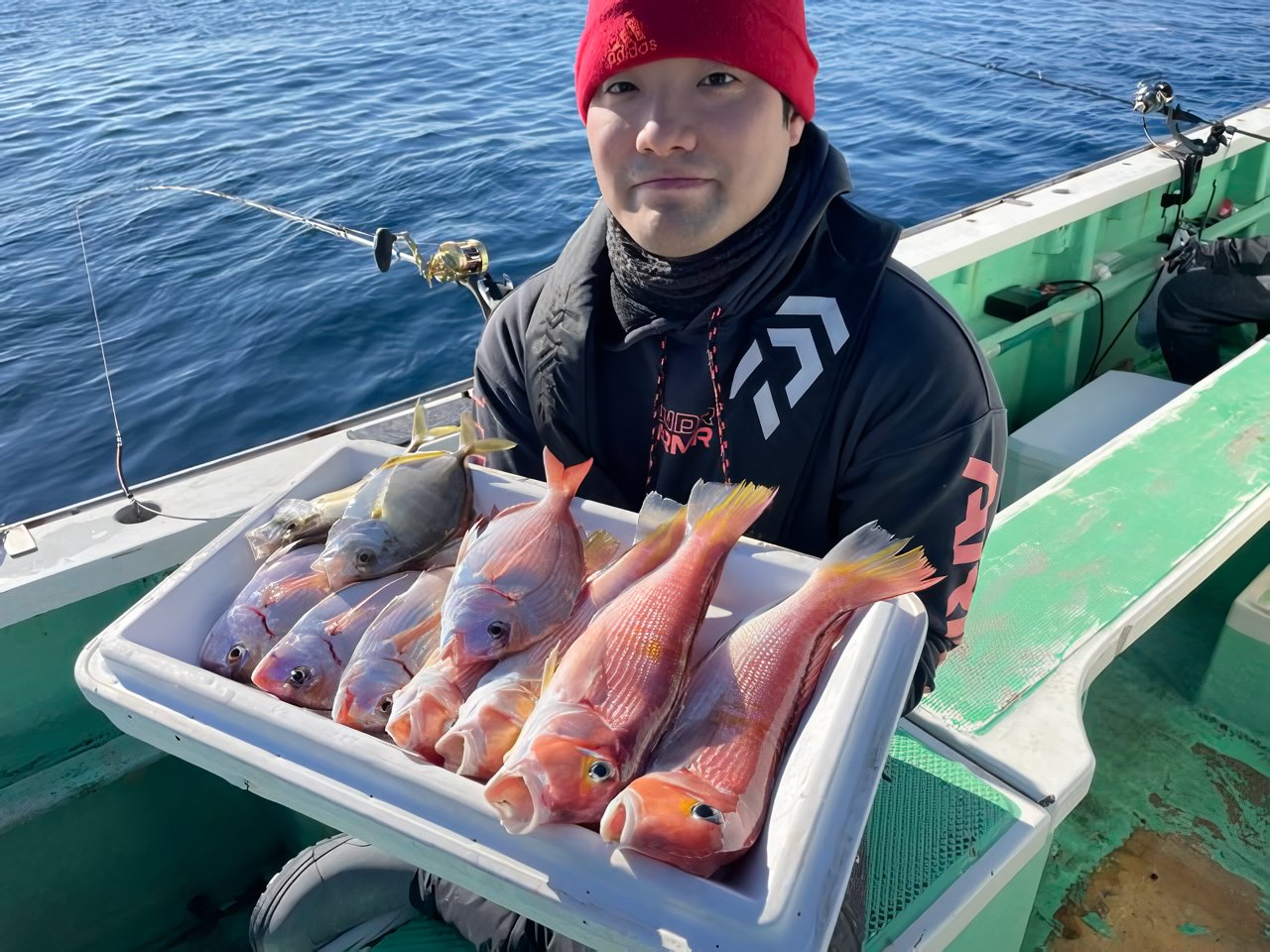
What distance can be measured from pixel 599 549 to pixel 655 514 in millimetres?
115

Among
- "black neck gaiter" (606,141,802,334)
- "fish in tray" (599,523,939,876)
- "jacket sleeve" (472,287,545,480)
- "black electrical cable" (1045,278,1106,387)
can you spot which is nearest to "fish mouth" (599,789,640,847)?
"fish in tray" (599,523,939,876)

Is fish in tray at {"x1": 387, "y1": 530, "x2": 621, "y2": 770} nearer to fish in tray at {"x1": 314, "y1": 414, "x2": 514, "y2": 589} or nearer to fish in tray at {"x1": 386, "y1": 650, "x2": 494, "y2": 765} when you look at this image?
fish in tray at {"x1": 386, "y1": 650, "x2": 494, "y2": 765}

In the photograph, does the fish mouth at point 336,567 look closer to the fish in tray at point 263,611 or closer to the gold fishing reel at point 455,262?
the fish in tray at point 263,611

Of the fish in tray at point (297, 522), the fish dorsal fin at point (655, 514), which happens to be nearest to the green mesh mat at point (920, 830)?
the fish dorsal fin at point (655, 514)

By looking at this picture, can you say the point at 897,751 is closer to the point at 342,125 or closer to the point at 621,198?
the point at 621,198

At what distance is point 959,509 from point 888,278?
0.45 m

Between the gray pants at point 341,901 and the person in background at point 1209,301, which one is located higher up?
the person in background at point 1209,301

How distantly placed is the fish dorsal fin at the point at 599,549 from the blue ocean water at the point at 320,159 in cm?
467

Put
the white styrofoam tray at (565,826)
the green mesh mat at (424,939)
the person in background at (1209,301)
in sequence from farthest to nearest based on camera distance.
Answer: the person in background at (1209,301)
the green mesh mat at (424,939)
the white styrofoam tray at (565,826)

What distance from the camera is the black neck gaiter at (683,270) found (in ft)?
5.27

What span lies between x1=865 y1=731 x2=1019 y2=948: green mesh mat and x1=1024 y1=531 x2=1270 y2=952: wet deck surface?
969 millimetres

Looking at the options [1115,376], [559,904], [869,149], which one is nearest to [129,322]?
[1115,376]

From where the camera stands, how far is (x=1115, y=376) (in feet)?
14.2

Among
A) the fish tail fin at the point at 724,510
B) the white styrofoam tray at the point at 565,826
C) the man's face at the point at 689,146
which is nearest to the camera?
the white styrofoam tray at the point at 565,826
